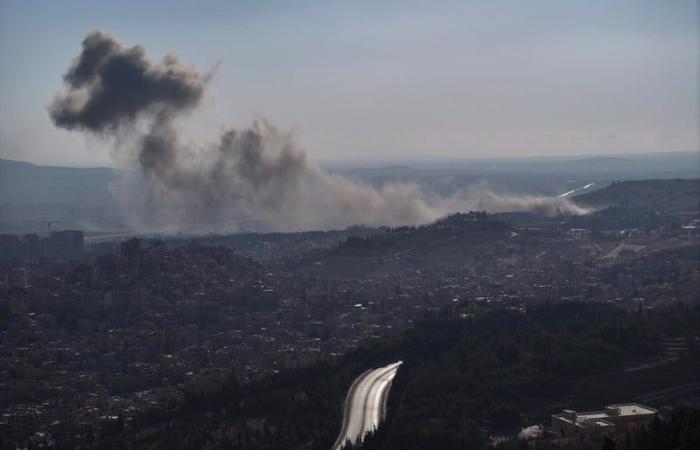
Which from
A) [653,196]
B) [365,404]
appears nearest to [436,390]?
[365,404]

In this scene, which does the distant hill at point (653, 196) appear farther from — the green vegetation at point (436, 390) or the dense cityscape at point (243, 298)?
the green vegetation at point (436, 390)

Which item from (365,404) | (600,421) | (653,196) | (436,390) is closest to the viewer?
(600,421)

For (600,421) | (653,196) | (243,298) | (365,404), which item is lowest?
(365,404)

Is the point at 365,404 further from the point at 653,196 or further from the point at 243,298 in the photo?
the point at 653,196

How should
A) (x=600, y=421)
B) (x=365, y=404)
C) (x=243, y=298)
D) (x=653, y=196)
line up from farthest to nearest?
(x=653, y=196), (x=243, y=298), (x=365, y=404), (x=600, y=421)

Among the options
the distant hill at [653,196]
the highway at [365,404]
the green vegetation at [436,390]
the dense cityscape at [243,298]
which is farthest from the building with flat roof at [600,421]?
the distant hill at [653,196]

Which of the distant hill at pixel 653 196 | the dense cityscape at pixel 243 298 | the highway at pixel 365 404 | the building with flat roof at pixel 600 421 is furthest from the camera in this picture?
the distant hill at pixel 653 196

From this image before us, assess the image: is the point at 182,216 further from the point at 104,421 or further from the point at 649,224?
the point at 104,421
